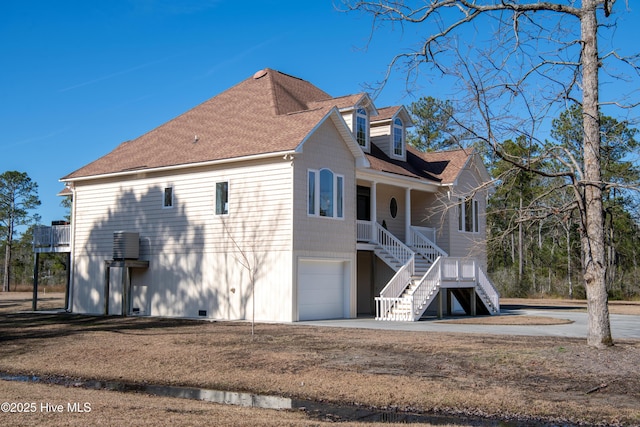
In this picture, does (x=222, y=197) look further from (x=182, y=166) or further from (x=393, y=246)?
(x=393, y=246)

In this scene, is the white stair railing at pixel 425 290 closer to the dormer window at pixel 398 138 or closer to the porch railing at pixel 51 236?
the dormer window at pixel 398 138

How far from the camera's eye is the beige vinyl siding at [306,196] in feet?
76.4

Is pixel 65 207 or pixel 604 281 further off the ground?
pixel 65 207

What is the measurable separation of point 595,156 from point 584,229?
4.94 ft

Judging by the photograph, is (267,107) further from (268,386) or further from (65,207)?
(65,207)

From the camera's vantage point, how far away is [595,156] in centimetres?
1354

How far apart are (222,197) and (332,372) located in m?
13.7

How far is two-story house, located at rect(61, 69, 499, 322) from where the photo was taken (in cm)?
2367

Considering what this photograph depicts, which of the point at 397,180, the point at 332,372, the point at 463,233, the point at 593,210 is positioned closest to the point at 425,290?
the point at 397,180

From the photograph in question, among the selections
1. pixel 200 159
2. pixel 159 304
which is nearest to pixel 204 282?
pixel 159 304

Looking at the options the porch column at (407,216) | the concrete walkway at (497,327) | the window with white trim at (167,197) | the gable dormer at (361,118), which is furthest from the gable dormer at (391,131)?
the window with white trim at (167,197)

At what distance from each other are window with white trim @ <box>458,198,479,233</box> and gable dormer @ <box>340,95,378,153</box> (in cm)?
634

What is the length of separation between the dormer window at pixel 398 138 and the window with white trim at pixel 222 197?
Result: 9126 millimetres

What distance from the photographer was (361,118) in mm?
27984
